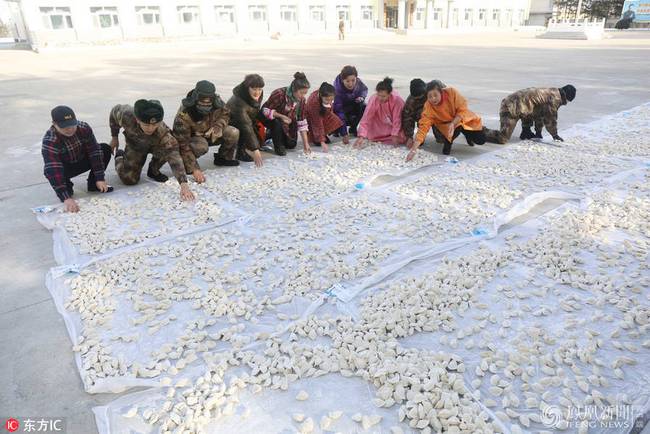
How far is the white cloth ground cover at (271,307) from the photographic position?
5.51 feet

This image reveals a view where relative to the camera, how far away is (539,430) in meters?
1.57

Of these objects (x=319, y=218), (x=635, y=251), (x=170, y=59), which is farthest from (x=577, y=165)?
(x=170, y=59)

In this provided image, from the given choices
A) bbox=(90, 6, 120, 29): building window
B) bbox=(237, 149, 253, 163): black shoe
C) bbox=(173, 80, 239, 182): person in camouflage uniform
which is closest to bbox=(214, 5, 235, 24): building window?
bbox=(90, 6, 120, 29): building window

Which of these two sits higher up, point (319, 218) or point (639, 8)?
point (639, 8)

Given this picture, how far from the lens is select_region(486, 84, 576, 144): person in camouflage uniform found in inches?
187

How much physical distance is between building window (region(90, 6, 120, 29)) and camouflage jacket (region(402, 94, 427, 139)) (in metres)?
26.0

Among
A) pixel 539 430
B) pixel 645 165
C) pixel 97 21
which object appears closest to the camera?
pixel 539 430

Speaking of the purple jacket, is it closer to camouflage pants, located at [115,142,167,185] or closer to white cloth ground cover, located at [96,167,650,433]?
camouflage pants, located at [115,142,167,185]

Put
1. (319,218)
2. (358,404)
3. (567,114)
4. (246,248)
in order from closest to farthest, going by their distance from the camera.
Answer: (358,404) → (246,248) → (319,218) → (567,114)

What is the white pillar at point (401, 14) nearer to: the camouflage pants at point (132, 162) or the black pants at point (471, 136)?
the black pants at point (471, 136)

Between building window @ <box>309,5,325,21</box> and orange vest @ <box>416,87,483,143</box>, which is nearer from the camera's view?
orange vest @ <box>416,87,483,143</box>

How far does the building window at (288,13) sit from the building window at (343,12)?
146 inches

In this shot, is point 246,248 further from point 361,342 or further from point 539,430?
point 539,430

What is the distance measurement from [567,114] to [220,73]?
27.1ft
